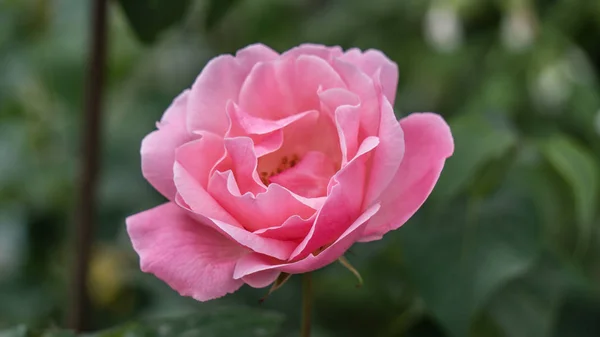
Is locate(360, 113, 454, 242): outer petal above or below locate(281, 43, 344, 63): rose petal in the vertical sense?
below

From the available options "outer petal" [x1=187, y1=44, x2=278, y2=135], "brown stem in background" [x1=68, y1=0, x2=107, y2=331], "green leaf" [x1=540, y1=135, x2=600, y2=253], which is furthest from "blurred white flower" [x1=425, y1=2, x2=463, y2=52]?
"outer petal" [x1=187, y1=44, x2=278, y2=135]

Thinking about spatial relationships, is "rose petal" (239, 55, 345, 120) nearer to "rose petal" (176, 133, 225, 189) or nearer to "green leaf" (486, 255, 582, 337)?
"rose petal" (176, 133, 225, 189)

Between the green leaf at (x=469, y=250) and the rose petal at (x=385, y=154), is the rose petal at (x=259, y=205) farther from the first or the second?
the green leaf at (x=469, y=250)

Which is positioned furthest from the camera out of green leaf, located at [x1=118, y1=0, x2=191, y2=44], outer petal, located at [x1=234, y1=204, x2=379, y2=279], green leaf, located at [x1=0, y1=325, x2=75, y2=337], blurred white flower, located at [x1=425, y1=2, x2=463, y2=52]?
blurred white flower, located at [x1=425, y1=2, x2=463, y2=52]

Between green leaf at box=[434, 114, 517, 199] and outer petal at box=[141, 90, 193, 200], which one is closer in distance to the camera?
outer petal at box=[141, 90, 193, 200]

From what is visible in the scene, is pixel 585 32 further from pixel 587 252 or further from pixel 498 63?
pixel 587 252

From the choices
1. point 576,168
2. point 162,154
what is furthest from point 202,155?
point 576,168

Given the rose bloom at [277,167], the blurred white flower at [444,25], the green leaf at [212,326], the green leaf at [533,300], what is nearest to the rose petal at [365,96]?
the rose bloom at [277,167]
